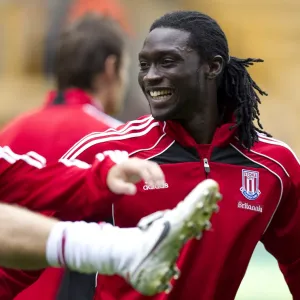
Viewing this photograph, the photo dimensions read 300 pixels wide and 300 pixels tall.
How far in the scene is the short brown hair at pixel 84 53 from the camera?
4848mm

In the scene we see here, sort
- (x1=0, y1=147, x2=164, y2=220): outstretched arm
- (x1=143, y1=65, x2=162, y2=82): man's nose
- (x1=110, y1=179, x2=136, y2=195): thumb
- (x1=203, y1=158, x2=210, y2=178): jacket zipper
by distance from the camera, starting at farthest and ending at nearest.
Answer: (x1=203, y1=158, x2=210, y2=178): jacket zipper → (x1=143, y1=65, x2=162, y2=82): man's nose → (x1=0, y1=147, x2=164, y2=220): outstretched arm → (x1=110, y1=179, x2=136, y2=195): thumb

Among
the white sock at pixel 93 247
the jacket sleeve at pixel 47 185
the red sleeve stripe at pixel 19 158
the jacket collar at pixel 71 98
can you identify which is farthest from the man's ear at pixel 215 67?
the jacket collar at pixel 71 98

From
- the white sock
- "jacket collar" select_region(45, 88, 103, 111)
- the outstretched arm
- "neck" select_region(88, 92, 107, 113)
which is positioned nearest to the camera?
the white sock

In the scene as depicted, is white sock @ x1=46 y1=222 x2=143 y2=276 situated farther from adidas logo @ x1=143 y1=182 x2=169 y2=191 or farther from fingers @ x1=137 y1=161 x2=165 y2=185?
adidas logo @ x1=143 y1=182 x2=169 y2=191

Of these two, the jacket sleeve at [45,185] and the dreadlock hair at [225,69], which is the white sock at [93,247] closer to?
the jacket sleeve at [45,185]

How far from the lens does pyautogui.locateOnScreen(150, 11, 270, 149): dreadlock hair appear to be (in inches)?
145

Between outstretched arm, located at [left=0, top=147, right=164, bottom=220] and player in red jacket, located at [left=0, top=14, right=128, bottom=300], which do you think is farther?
player in red jacket, located at [left=0, top=14, right=128, bottom=300]

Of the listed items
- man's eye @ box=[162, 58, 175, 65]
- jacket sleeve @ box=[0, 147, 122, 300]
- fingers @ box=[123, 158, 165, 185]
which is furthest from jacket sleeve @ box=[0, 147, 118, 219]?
man's eye @ box=[162, 58, 175, 65]

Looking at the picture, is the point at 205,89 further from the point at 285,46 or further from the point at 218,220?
the point at 285,46

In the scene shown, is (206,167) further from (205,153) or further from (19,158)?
(19,158)

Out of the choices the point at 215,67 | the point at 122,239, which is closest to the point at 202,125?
the point at 215,67

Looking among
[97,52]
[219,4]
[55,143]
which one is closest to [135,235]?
[55,143]

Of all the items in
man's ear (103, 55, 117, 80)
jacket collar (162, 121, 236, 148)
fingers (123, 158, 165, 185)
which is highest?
fingers (123, 158, 165, 185)

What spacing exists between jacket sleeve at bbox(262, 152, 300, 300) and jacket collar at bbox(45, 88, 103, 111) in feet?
4.33
